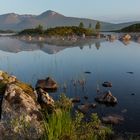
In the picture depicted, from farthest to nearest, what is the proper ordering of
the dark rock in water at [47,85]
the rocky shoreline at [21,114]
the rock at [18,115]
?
the dark rock in water at [47,85] < the rock at [18,115] < the rocky shoreline at [21,114]

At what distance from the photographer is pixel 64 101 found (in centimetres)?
1694

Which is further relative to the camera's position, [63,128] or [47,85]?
[47,85]

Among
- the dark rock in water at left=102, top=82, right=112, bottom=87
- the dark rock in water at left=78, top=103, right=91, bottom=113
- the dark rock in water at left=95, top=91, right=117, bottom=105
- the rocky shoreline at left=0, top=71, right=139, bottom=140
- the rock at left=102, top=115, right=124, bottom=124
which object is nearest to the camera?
the rocky shoreline at left=0, top=71, right=139, bottom=140

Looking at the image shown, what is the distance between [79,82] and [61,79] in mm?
4775

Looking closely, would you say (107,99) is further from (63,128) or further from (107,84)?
(63,128)

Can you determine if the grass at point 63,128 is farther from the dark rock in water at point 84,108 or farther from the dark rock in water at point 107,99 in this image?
the dark rock in water at point 107,99

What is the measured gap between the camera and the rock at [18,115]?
16.8m

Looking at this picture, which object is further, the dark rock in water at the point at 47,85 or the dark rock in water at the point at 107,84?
the dark rock in water at the point at 107,84

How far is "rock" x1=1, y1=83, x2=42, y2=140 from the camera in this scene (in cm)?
1682

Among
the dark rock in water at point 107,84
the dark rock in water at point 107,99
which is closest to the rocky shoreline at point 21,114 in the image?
the dark rock in water at point 107,99

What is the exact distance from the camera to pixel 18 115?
19.6 m

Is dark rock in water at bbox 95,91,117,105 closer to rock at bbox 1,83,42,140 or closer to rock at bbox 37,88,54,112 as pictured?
rock at bbox 37,88,54,112

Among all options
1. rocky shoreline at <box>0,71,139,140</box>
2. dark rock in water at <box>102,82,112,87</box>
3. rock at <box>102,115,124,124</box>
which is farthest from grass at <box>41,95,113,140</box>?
dark rock in water at <box>102,82,112,87</box>

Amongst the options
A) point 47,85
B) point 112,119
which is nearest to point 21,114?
point 112,119
